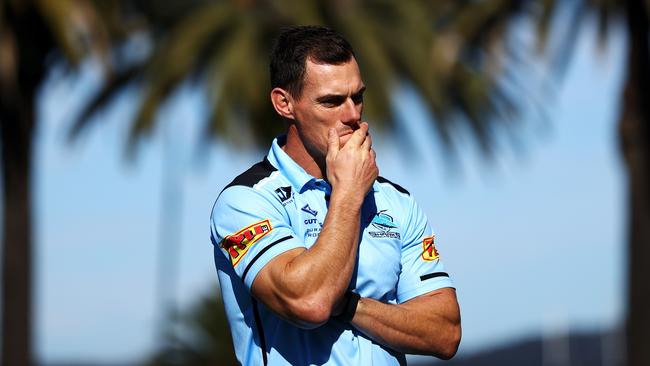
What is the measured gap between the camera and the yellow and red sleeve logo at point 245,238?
216 inches

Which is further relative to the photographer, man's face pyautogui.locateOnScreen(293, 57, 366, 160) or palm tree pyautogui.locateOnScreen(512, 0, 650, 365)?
palm tree pyautogui.locateOnScreen(512, 0, 650, 365)

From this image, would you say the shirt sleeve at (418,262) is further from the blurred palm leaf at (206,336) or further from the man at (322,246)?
the blurred palm leaf at (206,336)

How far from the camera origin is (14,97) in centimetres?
2655

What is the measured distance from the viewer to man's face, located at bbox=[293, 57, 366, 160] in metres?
5.62

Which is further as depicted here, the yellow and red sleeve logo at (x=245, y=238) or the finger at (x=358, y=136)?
the finger at (x=358, y=136)

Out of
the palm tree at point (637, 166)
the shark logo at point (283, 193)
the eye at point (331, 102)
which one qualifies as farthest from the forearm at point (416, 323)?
the palm tree at point (637, 166)

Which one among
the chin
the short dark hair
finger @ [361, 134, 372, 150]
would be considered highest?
the short dark hair

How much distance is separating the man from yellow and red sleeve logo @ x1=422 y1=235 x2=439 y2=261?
0.01m

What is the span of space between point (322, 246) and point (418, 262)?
0.70 metres

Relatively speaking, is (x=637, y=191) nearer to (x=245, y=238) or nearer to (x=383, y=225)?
(x=383, y=225)

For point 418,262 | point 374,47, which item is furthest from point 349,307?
point 374,47

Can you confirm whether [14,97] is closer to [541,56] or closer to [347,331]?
[541,56]

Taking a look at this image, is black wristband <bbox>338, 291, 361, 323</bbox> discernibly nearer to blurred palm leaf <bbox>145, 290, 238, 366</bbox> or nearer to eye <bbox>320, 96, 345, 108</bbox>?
eye <bbox>320, 96, 345, 108</bbox>

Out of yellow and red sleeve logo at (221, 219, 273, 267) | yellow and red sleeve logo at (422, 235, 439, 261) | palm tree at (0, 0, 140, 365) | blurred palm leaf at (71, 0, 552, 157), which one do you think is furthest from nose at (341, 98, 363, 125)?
blurred palm leaf at (71, 0, 552, 157)
